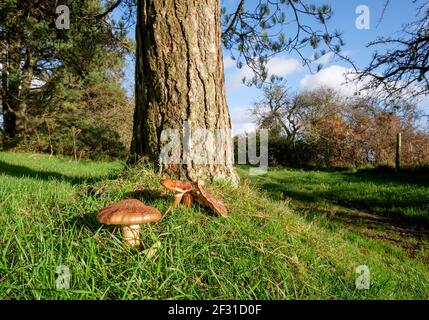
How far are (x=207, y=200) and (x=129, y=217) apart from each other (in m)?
0.65

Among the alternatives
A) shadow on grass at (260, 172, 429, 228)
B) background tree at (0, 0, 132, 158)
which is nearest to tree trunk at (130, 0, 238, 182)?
shadow on grass at (260, 172, 429, 228)

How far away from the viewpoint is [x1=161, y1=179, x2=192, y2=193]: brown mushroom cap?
2.18 metres

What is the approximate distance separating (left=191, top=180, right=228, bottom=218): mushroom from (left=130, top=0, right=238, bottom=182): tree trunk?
688mm

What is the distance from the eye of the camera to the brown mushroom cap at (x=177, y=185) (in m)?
2.18

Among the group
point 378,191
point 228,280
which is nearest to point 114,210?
point 228,280

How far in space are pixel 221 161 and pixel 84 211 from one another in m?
1.40

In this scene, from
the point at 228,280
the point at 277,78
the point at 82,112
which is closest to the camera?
the point at 228,280

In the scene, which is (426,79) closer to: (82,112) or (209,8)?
(209,8)

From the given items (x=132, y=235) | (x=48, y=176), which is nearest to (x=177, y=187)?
(x=132, y=235)

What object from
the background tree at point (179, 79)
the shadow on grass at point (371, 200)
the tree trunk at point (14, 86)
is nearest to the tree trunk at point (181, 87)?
the background tree at point (179, 79)

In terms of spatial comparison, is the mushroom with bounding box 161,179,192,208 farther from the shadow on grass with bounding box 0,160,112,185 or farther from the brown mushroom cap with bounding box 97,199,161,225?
the shadow on grass with bounding box 0,160,112,185

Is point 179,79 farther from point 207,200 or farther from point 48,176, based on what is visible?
point 48,176

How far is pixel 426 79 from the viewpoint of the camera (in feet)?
22.9

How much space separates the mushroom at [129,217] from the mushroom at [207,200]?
0.49 metres
